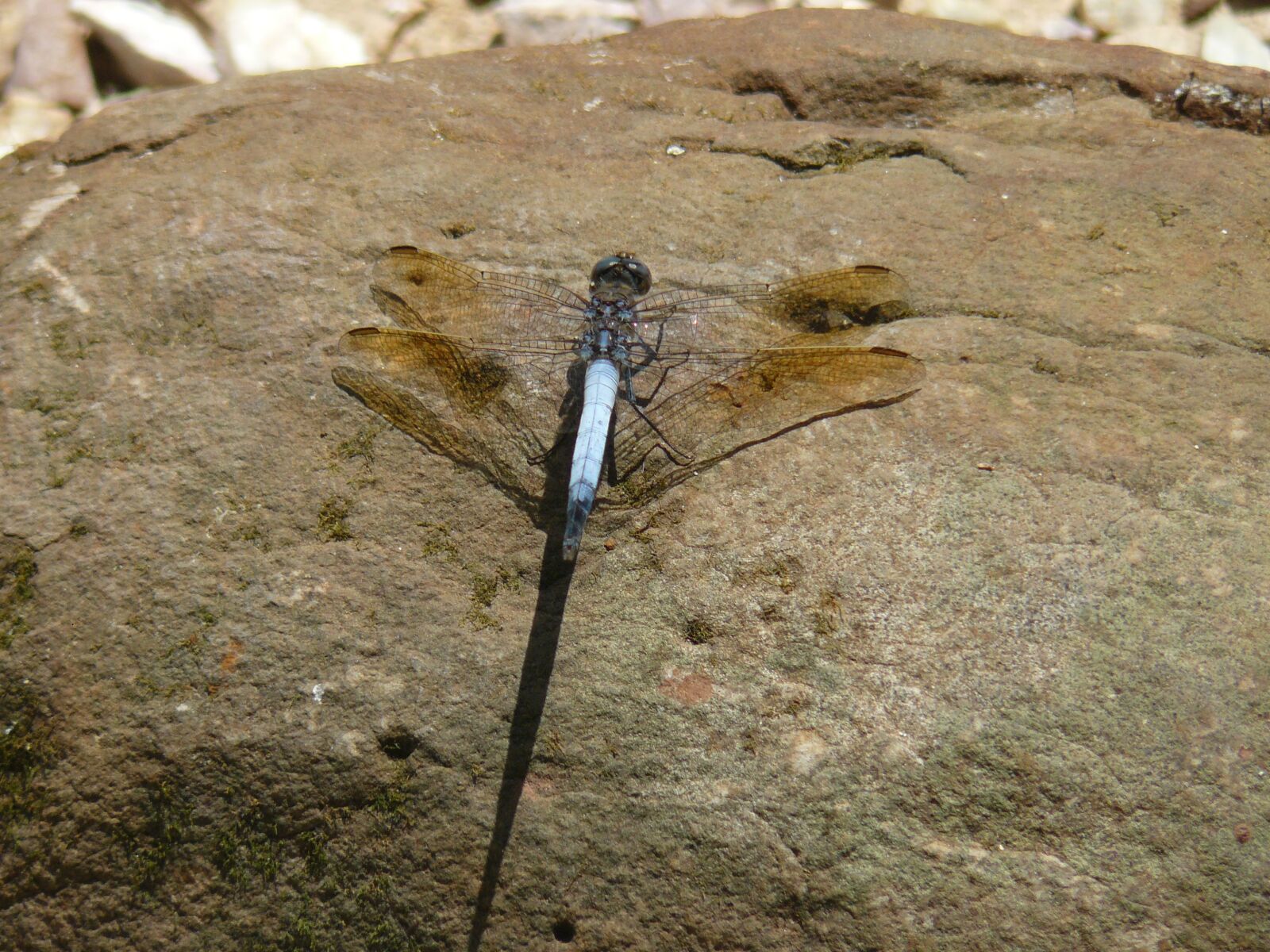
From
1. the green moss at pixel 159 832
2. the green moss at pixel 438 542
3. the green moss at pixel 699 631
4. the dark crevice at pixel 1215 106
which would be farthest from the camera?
the dark crevice at pixel 1215 106

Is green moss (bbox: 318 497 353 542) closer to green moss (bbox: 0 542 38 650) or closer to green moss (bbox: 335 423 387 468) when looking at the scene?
green moss (bbox: 335 423 387 468)

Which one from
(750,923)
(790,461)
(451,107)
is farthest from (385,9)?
(750,923)

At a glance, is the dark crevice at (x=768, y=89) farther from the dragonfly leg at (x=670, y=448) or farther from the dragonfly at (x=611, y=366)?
the dragonfly leg at (x=670, y=448)

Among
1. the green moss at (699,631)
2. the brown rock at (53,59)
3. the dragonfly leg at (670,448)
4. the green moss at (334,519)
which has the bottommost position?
the green moss at (699,631)

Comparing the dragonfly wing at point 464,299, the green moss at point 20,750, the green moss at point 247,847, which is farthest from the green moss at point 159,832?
the dragonfly wing at point 464,299

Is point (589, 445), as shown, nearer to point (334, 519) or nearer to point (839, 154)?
point (334, 519)

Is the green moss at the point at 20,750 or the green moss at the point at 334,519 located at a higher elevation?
the green moss at the point at 334,519
